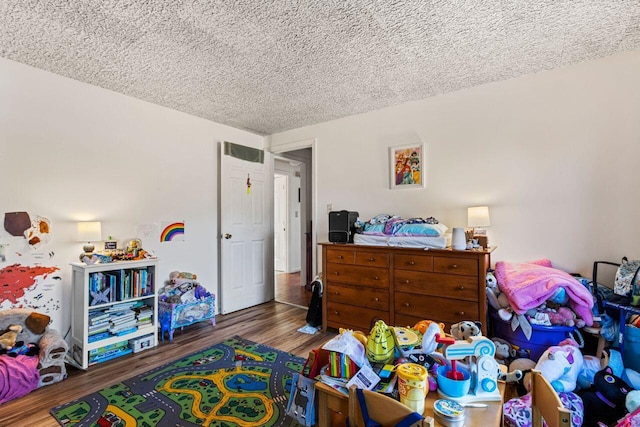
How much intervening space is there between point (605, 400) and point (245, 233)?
366 cm

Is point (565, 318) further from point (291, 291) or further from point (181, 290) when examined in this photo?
point (291, 291)

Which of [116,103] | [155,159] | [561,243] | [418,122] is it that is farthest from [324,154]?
[561,243]

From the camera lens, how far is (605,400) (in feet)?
5.64

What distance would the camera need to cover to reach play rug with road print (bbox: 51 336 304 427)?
1.89 metres

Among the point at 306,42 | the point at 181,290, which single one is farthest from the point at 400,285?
the point at 181,290

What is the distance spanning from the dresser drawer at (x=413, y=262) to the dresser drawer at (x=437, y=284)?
43mm

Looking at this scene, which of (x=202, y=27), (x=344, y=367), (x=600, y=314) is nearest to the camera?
(x=344, y=367)

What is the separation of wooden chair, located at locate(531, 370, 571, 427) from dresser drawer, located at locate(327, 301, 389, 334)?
182 cm

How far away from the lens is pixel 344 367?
4.36 feet

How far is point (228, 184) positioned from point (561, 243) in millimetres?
3533

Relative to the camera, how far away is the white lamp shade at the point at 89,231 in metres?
2.67

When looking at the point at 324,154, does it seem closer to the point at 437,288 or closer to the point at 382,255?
the point at 382,255

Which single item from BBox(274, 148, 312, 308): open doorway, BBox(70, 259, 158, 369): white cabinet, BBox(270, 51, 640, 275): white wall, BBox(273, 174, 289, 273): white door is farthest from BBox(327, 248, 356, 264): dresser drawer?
BBox(273, 174, 289, 273): white door

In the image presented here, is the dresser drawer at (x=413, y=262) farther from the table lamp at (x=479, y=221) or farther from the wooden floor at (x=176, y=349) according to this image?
the wooden floor at (x=176, y=349)
